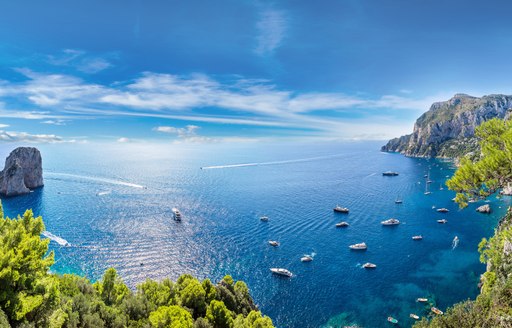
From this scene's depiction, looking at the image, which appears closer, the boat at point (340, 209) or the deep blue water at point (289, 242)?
the deep blue water at point (289, 242)

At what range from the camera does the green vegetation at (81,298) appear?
2064cm

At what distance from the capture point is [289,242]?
78.6 meters

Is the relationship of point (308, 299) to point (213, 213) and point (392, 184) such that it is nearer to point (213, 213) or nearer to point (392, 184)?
point (213, 213)

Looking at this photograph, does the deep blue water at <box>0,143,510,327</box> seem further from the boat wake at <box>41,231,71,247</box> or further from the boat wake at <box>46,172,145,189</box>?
the boat wake at <box>46,172,145,189</box>

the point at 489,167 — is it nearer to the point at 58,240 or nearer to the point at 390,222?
the point at 390,222


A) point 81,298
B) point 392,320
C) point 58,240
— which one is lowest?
point 392,320

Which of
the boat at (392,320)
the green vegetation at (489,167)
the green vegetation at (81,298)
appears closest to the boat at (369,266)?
the boat at (392,320)

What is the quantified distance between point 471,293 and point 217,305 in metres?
50.2

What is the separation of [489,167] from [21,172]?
15871 centimetres

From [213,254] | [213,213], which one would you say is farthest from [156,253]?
[213,213]

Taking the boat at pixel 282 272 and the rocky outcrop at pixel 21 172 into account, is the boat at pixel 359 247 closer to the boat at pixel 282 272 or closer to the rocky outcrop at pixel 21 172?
the boat at pixel 282 272

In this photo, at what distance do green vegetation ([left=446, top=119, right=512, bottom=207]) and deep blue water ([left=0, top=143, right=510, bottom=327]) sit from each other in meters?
39.6

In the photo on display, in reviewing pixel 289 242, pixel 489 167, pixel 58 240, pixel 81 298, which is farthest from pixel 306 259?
pixel 58 240

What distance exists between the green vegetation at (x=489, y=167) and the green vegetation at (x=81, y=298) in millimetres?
24188
